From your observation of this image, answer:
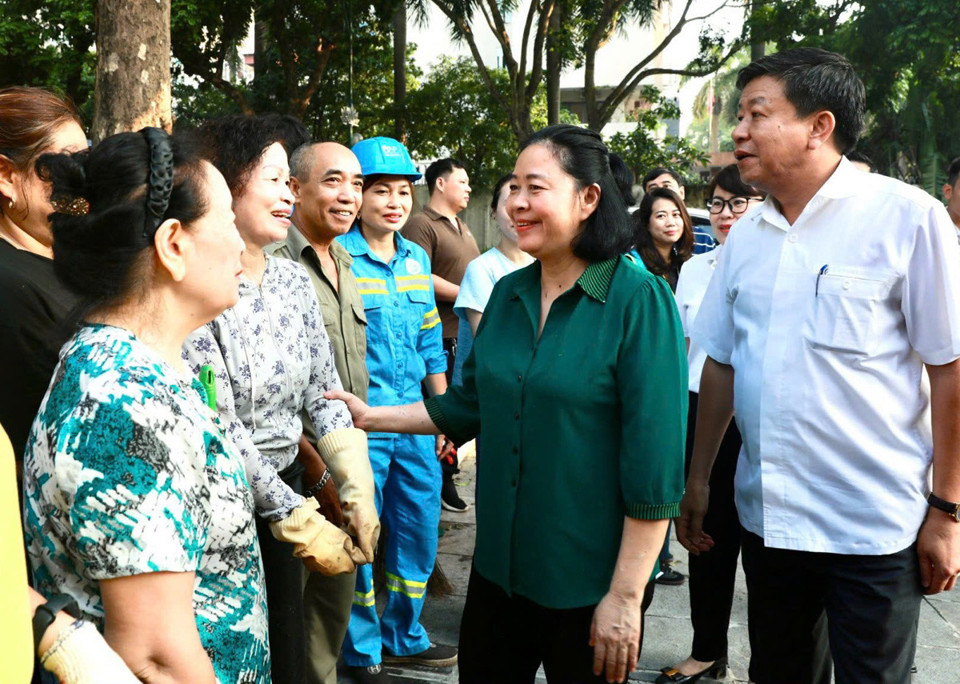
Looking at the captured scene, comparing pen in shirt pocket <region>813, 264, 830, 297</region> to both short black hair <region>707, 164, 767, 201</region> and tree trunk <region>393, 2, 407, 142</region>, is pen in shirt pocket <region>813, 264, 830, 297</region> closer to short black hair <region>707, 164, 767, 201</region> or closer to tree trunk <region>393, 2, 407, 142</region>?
short black hair <region>707, 164, 767, 201</region>

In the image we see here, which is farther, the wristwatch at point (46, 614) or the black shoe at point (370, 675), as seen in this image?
the black shoe at point (370, 675)

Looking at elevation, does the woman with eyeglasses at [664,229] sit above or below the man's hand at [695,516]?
above

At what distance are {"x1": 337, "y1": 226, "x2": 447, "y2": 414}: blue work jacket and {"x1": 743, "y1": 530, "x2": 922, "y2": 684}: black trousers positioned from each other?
170cm

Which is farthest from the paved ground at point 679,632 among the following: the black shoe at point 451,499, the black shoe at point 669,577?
the black shoe at point 451,499

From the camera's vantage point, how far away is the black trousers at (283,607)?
99.8 inches

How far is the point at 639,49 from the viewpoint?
46.5m

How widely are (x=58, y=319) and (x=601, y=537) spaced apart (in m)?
1.47

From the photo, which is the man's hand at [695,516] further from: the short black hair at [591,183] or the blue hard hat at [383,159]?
the blue hard hat at [383,159]

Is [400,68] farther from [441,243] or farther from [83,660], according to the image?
[83,660]

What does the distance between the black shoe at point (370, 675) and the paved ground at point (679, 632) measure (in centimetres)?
12

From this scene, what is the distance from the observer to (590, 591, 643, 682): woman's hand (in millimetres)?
2088

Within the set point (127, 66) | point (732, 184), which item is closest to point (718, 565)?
point (732, 184)

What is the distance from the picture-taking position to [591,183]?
232 cm

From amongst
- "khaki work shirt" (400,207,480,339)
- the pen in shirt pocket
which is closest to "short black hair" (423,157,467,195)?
"khaki work shirt" (400,207,480,339)
